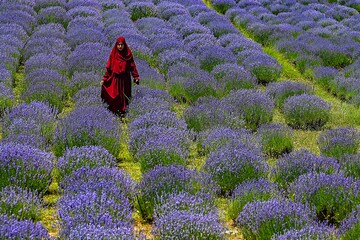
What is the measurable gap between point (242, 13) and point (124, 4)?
3.86 metres

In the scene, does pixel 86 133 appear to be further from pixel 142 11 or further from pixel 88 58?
pixel 142 11

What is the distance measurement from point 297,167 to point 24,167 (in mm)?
2784

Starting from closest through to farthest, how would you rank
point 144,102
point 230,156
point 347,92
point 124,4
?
1. point 230,156
2. point 144,102
3. point 347,92
4. point 124,4

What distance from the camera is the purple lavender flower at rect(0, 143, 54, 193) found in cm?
499

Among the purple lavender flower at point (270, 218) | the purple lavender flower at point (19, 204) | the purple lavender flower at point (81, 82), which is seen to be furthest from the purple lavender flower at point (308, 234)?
the purple lavender flower at point (81, 82)

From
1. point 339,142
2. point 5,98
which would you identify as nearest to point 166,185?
point 339,142

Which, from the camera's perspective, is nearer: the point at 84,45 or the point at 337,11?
the point at 84,45

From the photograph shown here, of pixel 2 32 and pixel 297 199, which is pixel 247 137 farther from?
pixel 2 32

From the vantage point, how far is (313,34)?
14.1 metres

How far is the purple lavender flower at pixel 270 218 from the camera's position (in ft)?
14.0

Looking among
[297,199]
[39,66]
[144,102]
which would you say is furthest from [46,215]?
[39,66]

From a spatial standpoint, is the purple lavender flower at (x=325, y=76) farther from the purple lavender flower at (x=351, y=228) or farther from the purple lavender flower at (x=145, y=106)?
the purple lavender flower at (x=351, y=228)

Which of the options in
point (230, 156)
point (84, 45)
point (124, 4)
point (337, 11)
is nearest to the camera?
point (230, 156)

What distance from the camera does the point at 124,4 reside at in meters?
17.2
